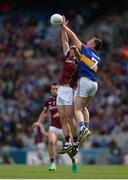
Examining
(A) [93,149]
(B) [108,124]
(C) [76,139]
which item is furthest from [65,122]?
(B) [108,124]

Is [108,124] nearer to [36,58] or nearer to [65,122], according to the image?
[36,58]

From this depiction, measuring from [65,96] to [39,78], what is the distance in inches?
645

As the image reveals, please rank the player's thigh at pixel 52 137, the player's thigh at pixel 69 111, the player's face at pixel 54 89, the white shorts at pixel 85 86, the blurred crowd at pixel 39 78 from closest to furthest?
1. the white shorts at pixel 85 86
2. the player's thigh at pixel 69 111
3. the player's thigh at pixel 52 137
4. the player's face at pixel 54 89
5. the blurred crowd at pixel 39 78

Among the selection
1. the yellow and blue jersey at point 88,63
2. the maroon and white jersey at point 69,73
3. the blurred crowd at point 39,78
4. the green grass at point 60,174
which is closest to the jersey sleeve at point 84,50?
the yellow and blue jersey at point 88,63

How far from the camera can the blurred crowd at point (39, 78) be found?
113 ft

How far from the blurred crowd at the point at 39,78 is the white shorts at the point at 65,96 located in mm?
11314

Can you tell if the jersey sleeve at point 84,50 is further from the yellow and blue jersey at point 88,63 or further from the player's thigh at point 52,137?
the player's thigh at point 52,137

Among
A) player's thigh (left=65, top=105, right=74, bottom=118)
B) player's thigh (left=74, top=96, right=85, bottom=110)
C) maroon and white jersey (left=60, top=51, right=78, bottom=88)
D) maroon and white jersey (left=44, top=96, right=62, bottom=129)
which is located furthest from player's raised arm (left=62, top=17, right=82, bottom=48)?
maroon and white jersey (left=44, top=96, right=62, bottom=129)

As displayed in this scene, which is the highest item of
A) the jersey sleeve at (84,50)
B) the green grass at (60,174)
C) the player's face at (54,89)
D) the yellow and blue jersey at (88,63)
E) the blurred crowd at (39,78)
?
the blurred crowd at (39,78)

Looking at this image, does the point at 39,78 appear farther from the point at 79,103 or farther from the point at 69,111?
the point at 79,103

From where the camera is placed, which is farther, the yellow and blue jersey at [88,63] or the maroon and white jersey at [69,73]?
the maroon and white jersey at [69,73]

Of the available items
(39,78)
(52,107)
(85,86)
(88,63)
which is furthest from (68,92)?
(39,78)

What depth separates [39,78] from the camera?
37750 millimetres

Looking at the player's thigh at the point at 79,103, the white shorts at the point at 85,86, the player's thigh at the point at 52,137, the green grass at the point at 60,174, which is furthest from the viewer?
the player's thigh at the point at 52,137
